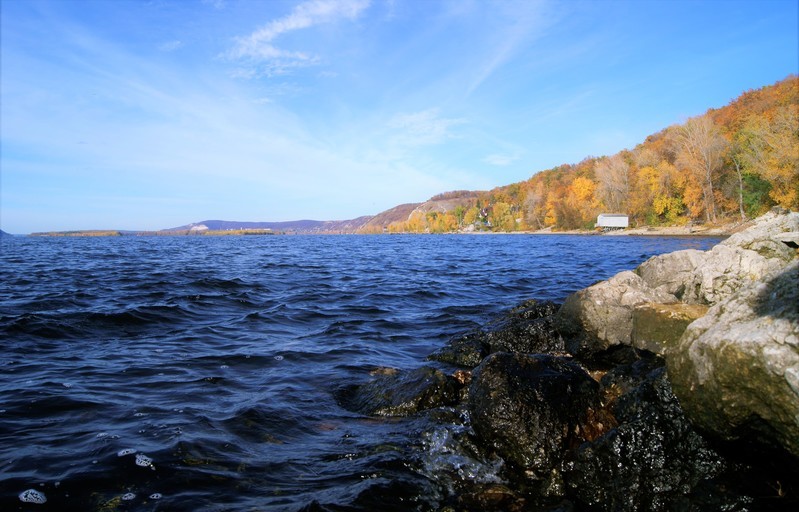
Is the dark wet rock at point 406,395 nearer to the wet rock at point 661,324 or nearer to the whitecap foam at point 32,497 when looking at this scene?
the wet rock at point 661,324

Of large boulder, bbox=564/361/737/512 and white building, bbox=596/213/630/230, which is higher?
white building, bbox=596/213/630/230

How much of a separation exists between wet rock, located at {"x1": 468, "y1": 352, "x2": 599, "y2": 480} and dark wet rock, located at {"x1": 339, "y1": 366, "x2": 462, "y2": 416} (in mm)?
1037

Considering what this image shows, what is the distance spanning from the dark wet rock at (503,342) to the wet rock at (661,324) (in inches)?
88.2

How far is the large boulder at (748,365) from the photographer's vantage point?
3158 millimetres

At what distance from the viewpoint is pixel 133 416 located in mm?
5879

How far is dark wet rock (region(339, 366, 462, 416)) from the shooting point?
20.8 feet

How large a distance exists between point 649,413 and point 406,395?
3.24 meters

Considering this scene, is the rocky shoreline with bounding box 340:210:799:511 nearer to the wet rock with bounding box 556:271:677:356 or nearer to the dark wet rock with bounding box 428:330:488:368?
the wet rock with bounding box 556:271:677:356

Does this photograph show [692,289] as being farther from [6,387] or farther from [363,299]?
[6,387]

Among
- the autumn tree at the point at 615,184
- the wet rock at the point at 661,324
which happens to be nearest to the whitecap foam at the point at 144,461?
the wet rock at the point at 661,324

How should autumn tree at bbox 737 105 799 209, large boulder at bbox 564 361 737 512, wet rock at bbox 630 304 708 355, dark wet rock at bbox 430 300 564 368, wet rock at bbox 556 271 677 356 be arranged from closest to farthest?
large boulder at bbox 564 361 737 512 → wet rock at bbox 630 304 708 355 → wet rock at bbox 556 271 677 356 → dark wet rock at bbox 430 300 564 368 → autumn tree at bbox 737 105 799 209

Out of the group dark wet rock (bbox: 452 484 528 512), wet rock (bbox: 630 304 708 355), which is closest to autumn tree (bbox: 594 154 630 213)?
wet rock (bbox: 630 304 708 355)

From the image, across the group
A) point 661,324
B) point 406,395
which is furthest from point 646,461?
point 406,395

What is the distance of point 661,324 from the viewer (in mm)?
6340
